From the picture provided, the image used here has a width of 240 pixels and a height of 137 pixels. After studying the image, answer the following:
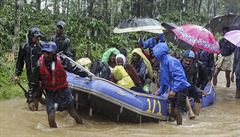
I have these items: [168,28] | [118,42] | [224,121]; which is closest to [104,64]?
[224,121]

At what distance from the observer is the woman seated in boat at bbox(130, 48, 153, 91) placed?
909cm

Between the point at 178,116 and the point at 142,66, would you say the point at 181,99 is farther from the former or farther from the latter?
the point at 142,66

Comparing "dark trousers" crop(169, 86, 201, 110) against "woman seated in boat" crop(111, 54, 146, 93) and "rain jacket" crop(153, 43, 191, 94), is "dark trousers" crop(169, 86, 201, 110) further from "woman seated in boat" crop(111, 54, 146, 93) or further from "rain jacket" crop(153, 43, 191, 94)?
"woman seated in boat" crop(111, 54, 146, 93)

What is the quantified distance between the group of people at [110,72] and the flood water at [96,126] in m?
0.20

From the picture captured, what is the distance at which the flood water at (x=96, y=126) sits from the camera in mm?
6957

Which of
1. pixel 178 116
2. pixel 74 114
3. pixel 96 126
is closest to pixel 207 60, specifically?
pixel 178 116

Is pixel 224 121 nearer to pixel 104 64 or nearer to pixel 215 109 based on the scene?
pixel 215 109

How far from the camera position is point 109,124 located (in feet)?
25.6

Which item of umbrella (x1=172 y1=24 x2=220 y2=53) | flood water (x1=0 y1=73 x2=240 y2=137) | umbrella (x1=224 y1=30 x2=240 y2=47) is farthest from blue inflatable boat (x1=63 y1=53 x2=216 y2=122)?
umbrella (x1=224 y1=30 x2=240 y2=47)

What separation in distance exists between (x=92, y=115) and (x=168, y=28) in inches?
191

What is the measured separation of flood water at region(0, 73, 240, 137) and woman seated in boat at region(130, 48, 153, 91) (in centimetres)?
123

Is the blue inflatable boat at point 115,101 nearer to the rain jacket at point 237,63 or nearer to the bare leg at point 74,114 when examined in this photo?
the bare leg at point 74,114

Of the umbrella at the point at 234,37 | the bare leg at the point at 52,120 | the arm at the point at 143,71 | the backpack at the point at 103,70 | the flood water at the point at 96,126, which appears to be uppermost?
the umbrella at the point at 234,37

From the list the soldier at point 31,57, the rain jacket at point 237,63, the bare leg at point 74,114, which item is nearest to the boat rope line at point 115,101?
the bare leg at point 74,114
